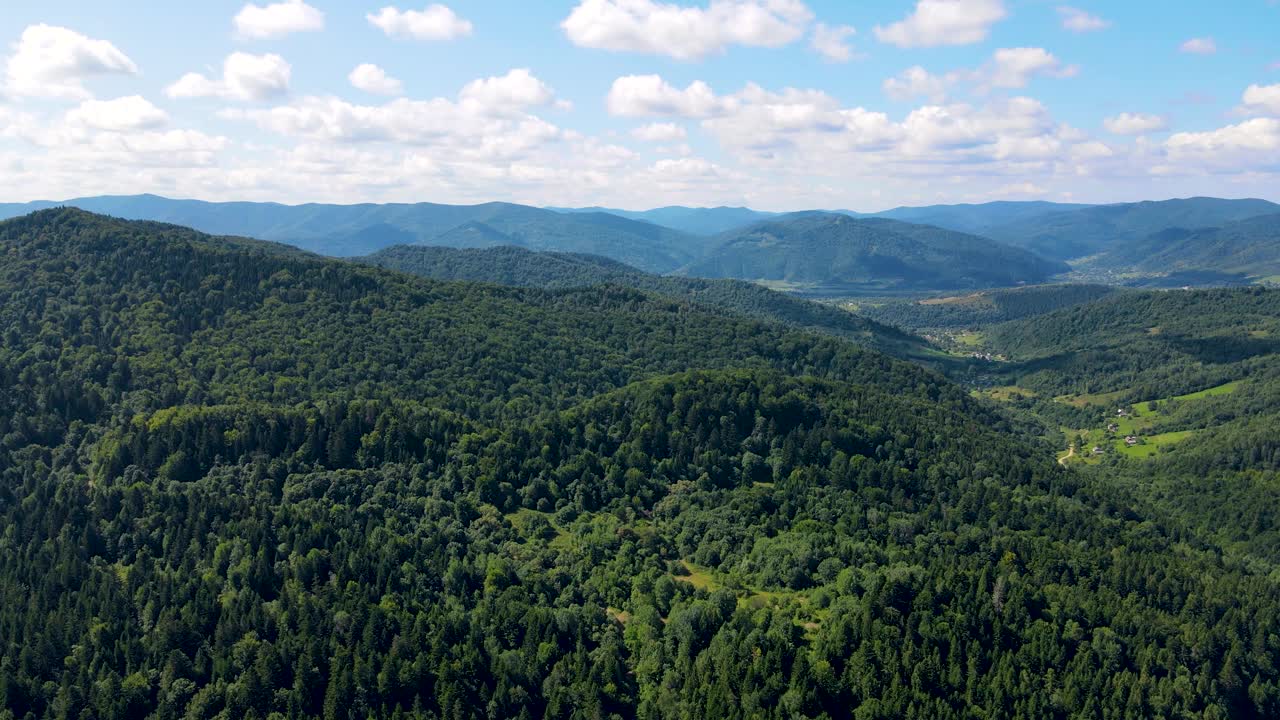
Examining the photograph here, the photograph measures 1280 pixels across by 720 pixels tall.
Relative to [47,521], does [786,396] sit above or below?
above

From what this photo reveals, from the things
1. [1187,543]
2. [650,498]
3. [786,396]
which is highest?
[786,396]

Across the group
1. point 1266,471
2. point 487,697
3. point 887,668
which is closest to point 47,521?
point 487,697

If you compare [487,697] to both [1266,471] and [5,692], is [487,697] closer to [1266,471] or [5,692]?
[5,692]

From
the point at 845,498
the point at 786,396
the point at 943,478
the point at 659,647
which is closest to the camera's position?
the point at 659,647

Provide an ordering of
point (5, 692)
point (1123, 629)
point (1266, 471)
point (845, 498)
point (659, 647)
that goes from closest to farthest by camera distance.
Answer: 1. point (5, 692)
2. point (659, 647)
3. point (1123, 629)
4. point (845, 498)
5. point (1266, 471)

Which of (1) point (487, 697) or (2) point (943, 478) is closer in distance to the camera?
(1) point (487, 697)

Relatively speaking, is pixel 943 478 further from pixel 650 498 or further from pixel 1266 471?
pixel 1266 471
